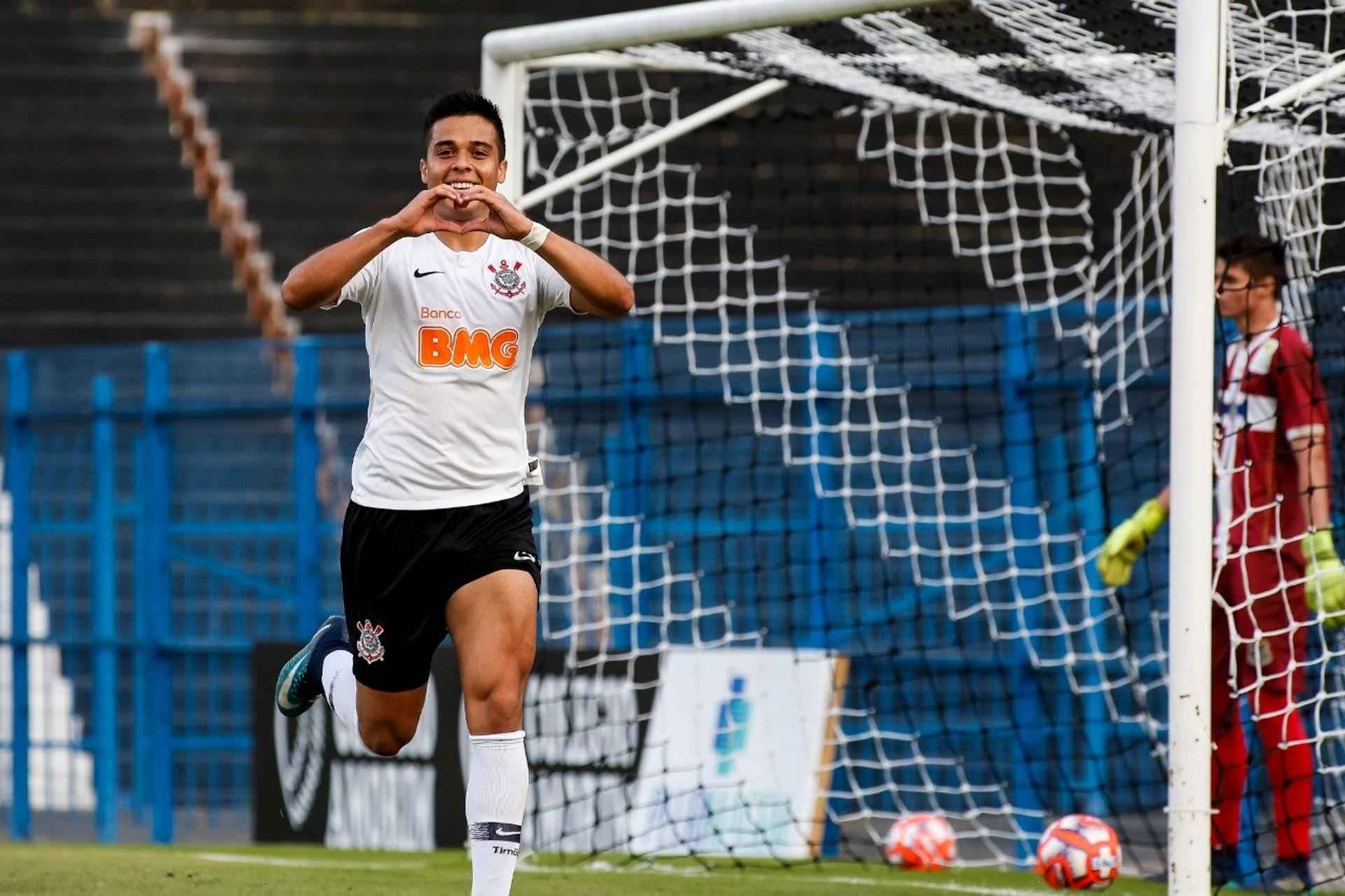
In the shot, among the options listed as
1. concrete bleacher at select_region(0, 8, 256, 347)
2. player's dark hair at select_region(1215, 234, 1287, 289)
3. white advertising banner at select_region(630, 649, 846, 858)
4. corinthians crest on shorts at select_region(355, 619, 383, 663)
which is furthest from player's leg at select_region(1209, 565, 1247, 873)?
concrete bleacher at select_region(0, 8, 256, 347)

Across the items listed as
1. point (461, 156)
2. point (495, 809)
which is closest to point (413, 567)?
point (495, 809)

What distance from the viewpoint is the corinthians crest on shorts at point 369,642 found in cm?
486

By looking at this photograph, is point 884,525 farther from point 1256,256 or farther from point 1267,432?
point 1256,256

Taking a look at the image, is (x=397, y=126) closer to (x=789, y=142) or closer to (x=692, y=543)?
(x=789, y=142)

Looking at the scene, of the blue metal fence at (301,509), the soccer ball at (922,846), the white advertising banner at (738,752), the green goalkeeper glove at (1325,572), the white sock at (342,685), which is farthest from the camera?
the blue metal fence at (301,509)

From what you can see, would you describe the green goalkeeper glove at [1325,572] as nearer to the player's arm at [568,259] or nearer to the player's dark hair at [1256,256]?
the player's dark hair at [1256,256]

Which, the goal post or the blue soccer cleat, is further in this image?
the blue soccer cleat

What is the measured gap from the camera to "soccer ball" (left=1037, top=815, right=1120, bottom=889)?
5.95 m

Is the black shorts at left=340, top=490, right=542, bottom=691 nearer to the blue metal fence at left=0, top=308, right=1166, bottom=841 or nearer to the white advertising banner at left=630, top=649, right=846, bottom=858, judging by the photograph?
the white advertising banner at left=630, top=649, right=846, bottom=858

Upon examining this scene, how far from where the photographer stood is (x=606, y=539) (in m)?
8.51

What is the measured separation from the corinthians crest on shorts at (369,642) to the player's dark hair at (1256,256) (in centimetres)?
291

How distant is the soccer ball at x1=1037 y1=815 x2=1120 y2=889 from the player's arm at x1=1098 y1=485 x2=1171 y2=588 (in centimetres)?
91

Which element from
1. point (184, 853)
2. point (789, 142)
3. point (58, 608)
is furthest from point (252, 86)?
point (184, 853)

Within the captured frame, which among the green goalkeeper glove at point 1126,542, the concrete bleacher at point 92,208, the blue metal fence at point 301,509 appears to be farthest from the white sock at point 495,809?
the concrete bleacher at point 92,208
